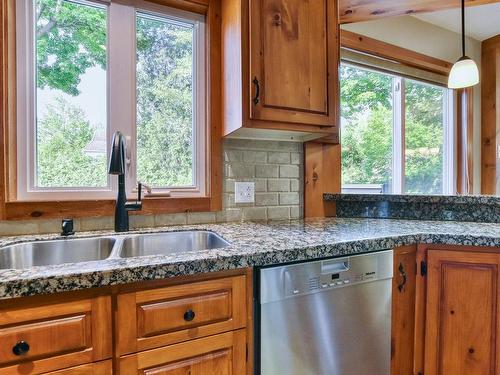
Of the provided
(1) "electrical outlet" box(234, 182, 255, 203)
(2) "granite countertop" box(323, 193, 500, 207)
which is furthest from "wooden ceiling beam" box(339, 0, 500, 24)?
(1) "electrical outlet" box(234, 182, 255, 203)

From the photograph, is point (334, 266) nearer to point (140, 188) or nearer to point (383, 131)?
point (140, 188)

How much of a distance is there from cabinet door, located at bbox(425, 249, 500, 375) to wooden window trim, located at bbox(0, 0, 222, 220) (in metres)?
1.08

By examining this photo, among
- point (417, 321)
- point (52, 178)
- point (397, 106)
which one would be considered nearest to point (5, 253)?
point (52, 178)

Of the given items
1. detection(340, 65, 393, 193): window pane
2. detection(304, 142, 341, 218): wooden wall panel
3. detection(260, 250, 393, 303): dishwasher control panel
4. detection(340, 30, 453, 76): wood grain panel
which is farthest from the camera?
detection(340, 65, 393, 193): window pane

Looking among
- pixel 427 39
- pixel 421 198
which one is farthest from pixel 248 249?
pixel 427 39

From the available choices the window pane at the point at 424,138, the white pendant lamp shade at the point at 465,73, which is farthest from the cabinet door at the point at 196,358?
the window pane at the point at 424,138

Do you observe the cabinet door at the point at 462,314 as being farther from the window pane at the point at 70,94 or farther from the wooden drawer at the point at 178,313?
the window pane at the point at 70,94

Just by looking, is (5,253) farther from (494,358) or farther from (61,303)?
(494,358)

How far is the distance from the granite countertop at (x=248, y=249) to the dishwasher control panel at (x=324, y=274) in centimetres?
3

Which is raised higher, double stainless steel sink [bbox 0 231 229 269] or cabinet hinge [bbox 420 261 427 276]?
double stainless steel sink [bbox 0 231 229 269]

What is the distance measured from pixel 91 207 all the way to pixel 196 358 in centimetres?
85

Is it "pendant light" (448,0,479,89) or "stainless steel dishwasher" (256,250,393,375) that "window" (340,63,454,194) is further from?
"stainless steel dishwasher" (256,250,393,375)

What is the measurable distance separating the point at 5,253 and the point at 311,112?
138 centimetres

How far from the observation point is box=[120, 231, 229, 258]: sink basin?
1313 mm
